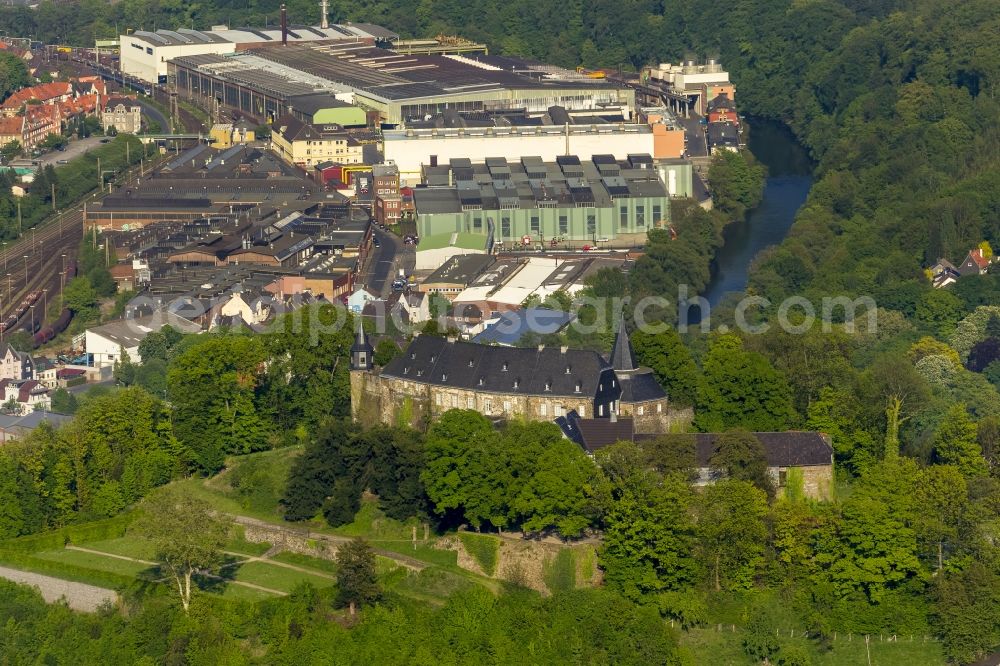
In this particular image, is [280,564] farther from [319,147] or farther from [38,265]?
[319,147]

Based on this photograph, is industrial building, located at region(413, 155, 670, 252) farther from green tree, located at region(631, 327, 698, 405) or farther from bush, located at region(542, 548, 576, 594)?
bush, located at region(542, 548, 576, 594)

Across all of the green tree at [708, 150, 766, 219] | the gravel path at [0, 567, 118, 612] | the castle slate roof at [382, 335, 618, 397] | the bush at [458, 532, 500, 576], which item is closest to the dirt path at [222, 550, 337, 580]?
the gravel path at [0, 567, 118, 612]

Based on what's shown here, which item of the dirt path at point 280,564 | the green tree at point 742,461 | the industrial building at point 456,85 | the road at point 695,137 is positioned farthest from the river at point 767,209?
the dirt path at point 280,564

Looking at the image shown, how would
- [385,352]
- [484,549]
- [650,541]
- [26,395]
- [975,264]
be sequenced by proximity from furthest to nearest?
[975,264] → [26,395] → [385,352] → [484,549] → [650,541]

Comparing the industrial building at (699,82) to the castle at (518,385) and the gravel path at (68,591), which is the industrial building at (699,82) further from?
the gravel path at (68,591)

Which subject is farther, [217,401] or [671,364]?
[217,401]

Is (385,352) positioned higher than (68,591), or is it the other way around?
(385,352)

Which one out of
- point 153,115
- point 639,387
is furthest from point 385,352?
point 153,115

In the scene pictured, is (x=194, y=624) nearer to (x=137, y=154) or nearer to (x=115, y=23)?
(x=137, y=154)
